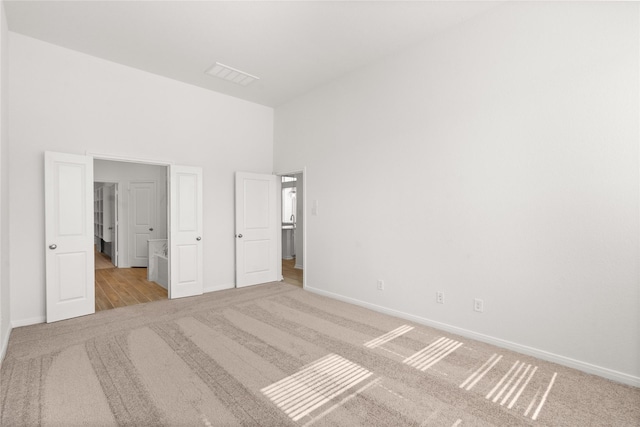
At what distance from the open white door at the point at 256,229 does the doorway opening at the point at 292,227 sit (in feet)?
2.45

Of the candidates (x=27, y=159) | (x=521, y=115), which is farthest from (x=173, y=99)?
(x=521, y=115)

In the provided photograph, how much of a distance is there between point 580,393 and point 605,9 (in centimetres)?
294

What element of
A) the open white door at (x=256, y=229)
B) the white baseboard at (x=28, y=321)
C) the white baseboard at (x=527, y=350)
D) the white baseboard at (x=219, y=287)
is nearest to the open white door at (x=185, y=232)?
the white baseboard at (x=219, y=287)

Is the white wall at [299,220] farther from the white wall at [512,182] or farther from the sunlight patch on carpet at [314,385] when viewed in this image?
the sunlight patch on carpet at [314,385]

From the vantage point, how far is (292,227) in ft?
28.4

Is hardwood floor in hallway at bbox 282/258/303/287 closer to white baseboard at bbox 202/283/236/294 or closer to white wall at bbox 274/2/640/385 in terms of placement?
white baseboard at bbox 202/283/236/294

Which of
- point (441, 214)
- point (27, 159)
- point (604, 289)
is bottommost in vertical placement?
point (604, 289)

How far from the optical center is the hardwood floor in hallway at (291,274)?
5805mm

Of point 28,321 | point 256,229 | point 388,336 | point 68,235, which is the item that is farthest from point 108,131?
point 388,336

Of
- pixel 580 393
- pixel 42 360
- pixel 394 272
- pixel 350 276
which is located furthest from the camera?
pixel 350 276

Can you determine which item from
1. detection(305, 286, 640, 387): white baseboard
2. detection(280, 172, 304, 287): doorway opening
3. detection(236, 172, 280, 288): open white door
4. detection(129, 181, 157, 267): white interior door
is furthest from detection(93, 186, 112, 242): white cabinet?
detection(305, 286, 640, 387): white baseboard

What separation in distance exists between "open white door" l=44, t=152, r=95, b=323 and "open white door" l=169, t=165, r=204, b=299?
1008 millimetres

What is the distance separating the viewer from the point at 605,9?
2422 mm

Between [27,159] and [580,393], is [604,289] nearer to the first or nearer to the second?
[580,393]
